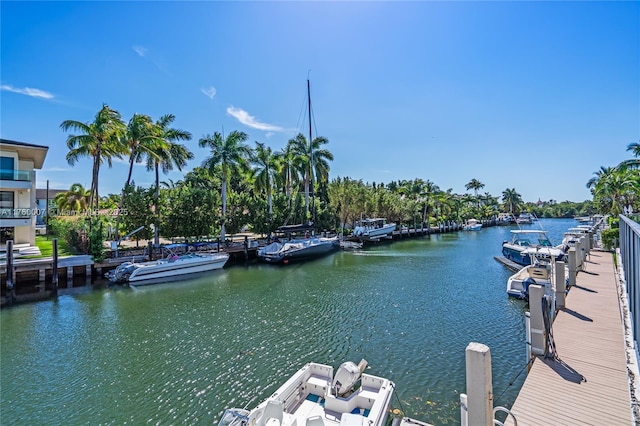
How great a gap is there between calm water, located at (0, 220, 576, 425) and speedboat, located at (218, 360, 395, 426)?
4.35 ft

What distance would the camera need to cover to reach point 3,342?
1167cm

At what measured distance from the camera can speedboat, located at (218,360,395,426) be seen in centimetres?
581

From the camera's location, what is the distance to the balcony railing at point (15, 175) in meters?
22.5

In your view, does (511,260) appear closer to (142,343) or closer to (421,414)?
(421,414)

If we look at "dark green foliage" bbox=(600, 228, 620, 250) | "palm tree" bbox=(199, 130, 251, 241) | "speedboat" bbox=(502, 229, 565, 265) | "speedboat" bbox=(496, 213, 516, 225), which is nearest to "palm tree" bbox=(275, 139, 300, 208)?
"palm tree" bbox=(199, 130, 251, 241)

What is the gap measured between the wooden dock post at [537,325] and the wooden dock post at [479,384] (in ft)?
13.9

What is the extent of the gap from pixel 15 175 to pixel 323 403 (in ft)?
93.4

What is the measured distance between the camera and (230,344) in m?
11.2

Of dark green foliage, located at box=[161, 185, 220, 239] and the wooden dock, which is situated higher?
dark green foliage, located at box=[161, 185, 220, 239]

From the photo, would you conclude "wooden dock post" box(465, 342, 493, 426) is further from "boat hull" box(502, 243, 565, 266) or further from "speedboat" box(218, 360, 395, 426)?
"boat hull" box(502, 243, 565, 266)

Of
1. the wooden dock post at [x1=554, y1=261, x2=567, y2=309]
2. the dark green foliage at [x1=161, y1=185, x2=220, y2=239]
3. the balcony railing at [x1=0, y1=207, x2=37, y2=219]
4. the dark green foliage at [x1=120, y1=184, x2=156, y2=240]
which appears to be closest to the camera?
the wooden dock post at [x1=554, y1=261, x2=567, y2=309]

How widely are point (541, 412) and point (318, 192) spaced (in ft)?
154

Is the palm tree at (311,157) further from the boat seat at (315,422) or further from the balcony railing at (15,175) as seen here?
the boat seat at (315,422)

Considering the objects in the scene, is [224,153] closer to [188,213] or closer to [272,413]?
[188,213]
